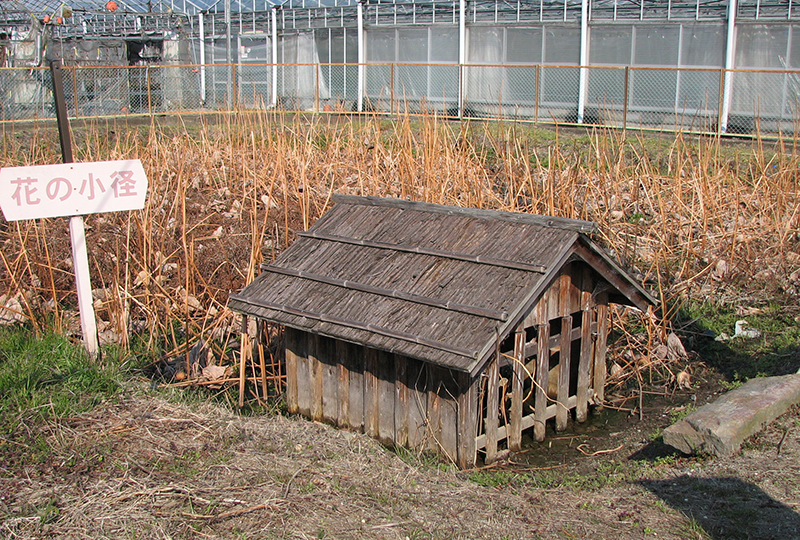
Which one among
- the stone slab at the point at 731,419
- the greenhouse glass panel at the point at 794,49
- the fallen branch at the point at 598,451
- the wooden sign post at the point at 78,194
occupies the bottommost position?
the fallen branch at the point at 598,451

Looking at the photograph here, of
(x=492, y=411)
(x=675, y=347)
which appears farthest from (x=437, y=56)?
(x=492, y=411)

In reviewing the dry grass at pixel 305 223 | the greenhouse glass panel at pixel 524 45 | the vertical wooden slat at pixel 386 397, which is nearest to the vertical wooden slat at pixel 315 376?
the vertical wooden slat at pixel 386 397

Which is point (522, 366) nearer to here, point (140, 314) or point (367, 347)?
point (367, 347)

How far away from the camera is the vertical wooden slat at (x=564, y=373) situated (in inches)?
199

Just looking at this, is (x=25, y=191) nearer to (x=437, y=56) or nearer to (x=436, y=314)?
(x=436, y=314)

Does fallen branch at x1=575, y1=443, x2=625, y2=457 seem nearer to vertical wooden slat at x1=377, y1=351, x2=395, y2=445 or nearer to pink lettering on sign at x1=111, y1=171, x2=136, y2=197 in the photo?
Answer: vertical wooden slat at x1=377, y1=351, x2=395, y2=445

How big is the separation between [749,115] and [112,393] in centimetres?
1437

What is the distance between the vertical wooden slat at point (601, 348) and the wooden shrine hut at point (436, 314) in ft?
0.05

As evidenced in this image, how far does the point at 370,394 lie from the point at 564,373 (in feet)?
4.38

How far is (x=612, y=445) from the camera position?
16.6ft

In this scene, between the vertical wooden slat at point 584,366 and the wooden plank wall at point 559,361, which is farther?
the vertical wooden slat at point 584,366

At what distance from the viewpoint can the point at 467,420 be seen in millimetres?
4348

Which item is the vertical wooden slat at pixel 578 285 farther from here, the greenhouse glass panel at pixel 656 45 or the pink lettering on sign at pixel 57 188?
the greenhouse glass panel at pixel 656 45

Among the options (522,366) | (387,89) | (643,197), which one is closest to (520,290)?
(522,366)
